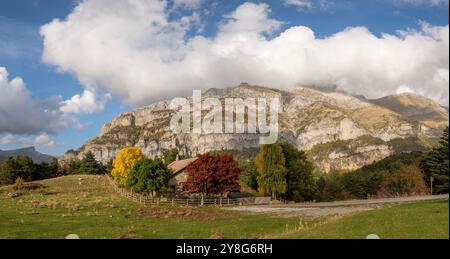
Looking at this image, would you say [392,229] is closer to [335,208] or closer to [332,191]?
[335,208]

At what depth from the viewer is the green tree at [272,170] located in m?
69.8

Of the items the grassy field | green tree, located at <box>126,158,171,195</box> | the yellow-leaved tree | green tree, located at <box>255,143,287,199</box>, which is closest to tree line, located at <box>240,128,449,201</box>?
green tree, located at <box>255,143,287,199</box>

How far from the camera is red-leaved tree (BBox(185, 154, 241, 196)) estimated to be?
66.0 meters

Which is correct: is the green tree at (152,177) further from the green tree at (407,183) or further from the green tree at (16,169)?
the green tree at (16,169)

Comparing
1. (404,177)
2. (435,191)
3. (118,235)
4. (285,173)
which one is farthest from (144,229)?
(404,177)

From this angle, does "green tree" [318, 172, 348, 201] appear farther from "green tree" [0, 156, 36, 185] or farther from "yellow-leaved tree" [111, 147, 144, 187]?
"green tree" [0, 156, 36, 185]

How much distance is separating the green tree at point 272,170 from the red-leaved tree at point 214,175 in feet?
19.4

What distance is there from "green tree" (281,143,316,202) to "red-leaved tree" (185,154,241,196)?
11.9 m

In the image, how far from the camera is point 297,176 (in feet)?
246

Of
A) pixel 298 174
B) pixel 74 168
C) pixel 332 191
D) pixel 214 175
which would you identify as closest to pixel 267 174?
pixel 298 174

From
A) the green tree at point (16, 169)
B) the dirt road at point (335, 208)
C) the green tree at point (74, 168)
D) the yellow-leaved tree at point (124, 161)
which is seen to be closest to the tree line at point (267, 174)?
the yellow-leaved tree at point (124, 161)

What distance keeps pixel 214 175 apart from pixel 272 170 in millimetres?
10415

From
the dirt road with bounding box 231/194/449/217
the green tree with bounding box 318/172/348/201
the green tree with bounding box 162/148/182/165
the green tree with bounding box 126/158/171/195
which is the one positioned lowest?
the green tree with bounding box 318/172/348/201
